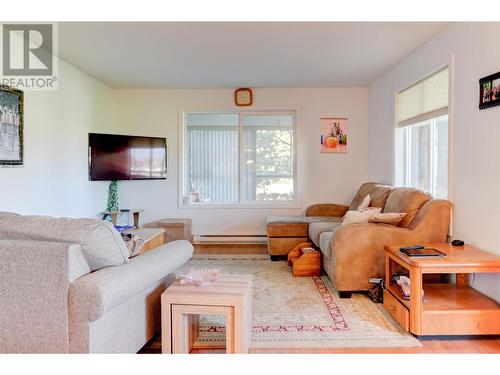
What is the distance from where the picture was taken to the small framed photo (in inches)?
98.3

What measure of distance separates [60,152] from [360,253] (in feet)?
11.2

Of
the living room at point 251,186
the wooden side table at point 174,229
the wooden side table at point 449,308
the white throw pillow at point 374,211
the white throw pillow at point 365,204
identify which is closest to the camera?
the living room at point 251,186

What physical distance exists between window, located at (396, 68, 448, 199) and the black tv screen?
3406 millimetres

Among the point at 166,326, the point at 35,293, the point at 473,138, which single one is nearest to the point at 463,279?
the point at 473,138

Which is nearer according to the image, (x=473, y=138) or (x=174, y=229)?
(x=473, y=138)

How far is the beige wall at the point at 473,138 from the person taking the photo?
256cm

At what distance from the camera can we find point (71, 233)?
5.34ft

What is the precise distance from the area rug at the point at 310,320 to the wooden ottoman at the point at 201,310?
0.36 meters

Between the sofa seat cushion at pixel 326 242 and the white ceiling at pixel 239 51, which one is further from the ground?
the white ceiling at pixel 239 51

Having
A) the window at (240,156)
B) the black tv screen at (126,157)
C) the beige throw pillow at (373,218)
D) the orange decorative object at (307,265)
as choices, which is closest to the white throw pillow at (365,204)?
the beige throw pillow at (373,218)

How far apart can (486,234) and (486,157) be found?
1.85ft

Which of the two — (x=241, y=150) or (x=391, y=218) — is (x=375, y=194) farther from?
(x=241, y=150)

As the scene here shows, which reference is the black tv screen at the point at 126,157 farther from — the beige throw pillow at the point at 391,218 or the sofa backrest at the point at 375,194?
the beige throw pillow at the point at 391,218

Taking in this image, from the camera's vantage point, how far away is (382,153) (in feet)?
16.3
